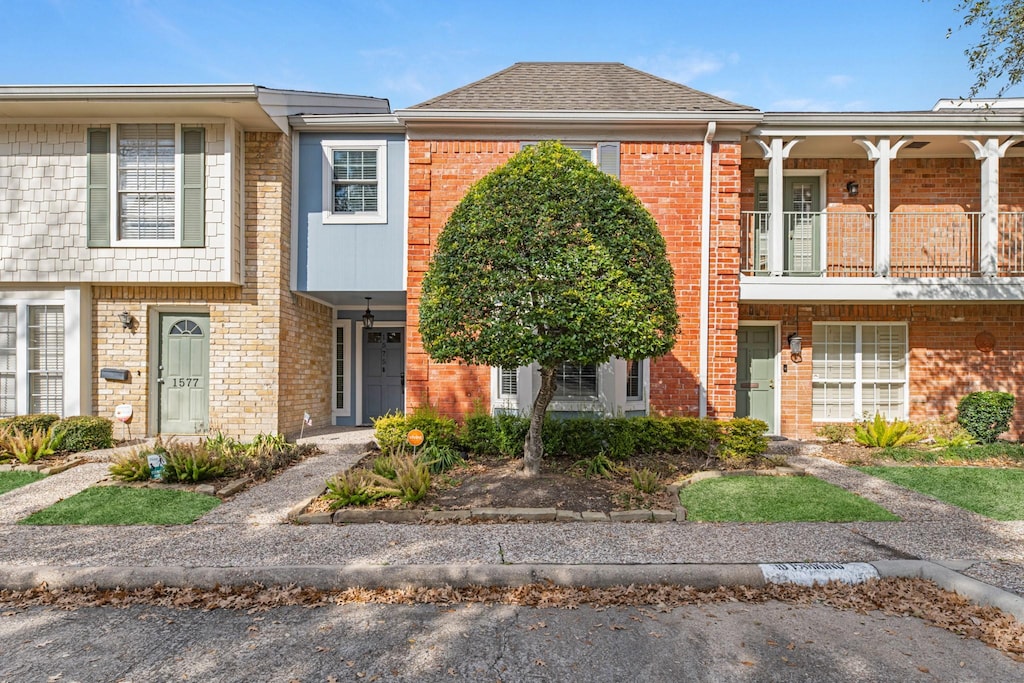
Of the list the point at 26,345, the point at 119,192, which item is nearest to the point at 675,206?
the point at 119,192

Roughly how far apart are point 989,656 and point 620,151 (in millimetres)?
7544

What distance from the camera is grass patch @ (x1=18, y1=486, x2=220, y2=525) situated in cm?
508

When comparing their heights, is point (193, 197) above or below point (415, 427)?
above

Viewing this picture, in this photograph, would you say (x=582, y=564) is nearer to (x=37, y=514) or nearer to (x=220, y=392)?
(x=37, y=514)

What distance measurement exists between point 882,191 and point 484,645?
9.47 meters

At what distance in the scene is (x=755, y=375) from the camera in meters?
9.97

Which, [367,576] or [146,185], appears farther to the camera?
[146,185]

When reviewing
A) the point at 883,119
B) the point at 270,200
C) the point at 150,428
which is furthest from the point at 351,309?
the point at 883,119

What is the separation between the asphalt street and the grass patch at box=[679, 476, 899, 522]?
1.75 meters

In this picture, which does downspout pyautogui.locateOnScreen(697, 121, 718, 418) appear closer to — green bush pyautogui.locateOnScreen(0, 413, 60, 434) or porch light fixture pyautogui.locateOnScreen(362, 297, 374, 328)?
porch light fixture pyautogui.locateOnScreen(362, 297, 374, 328)

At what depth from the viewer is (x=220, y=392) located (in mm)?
8734

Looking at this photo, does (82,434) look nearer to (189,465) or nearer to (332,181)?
(189,465)

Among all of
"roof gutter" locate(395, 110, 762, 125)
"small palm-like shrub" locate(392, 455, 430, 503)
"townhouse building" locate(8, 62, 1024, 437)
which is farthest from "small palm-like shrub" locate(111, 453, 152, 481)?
"roof gutter" locate(395, 110, 762, 125)

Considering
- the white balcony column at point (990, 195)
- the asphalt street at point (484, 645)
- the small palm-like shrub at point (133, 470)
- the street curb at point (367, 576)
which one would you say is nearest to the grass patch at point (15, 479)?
the small palm-like shrub at point (133, 470)
